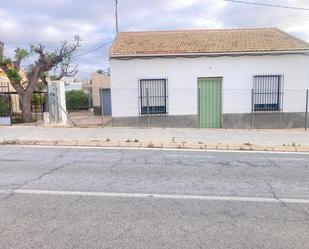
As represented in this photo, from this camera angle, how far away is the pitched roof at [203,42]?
1487cm

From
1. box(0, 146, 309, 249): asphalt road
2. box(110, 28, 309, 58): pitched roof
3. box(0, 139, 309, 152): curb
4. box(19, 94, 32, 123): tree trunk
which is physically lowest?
box(0, 146, 309, 249): asphalt road

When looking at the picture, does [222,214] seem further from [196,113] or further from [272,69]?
[272,69]

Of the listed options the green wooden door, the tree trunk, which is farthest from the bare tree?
the green wooden door

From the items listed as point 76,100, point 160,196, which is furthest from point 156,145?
point 76,100

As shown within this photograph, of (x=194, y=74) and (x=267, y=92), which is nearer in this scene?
(x=194, y=74)

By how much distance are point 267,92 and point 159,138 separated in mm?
7394

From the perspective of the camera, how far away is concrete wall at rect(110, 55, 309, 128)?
14969 millimetres

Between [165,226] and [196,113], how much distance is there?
11547 millimetres

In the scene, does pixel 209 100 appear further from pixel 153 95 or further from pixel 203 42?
pixel 203 42

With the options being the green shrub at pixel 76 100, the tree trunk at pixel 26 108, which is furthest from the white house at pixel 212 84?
the green shrub at pixel 76 100

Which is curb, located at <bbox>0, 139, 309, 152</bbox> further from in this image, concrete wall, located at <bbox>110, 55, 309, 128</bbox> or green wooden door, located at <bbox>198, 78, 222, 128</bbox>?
green wooden door, located at <bbox>198, 78, 222, 128</bbox>

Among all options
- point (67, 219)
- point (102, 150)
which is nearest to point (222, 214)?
point (67, 219)

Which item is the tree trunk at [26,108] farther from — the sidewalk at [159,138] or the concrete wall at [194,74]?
the concrete wall at [194,74]

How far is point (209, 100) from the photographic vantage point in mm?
15219
